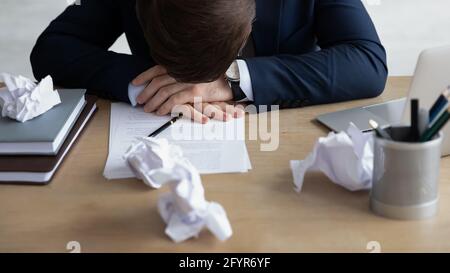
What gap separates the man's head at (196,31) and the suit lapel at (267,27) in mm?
437

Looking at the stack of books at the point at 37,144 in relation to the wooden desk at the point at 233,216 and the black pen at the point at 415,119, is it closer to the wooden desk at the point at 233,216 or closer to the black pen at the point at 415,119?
the wooden desk at the point at 233,216

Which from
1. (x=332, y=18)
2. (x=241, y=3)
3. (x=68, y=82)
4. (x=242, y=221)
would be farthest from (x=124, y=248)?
(x=332, y=18)

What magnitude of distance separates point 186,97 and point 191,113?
0.06m

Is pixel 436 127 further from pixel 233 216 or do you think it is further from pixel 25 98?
pixel 25 98

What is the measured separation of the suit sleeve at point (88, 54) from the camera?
1432 mm

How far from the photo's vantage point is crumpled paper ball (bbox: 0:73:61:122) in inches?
47.4

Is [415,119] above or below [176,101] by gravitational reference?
above

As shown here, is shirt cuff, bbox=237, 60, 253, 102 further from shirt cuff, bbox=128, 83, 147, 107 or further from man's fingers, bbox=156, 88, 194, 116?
shirt cuff, bbox=128, 83, 147, 107

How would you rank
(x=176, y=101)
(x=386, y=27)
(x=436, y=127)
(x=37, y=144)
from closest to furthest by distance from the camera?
(x=436, y=127), (x=37, y=144), (x=176, y=101), (x=386, y=27)

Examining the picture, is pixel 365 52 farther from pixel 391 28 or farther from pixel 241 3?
pixel 391 28

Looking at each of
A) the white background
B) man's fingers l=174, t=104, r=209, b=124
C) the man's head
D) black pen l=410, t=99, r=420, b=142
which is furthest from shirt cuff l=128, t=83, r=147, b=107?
the white background

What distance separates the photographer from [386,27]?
3.85 m

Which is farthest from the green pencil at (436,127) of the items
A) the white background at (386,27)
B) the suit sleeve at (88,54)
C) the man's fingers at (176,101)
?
the white background at (386,27)

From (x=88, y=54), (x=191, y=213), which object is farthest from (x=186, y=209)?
(x=88, y=54)
